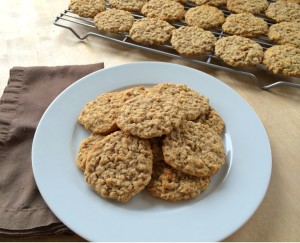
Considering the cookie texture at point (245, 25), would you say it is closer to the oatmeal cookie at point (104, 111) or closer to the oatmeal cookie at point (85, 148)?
the oatmeal cookie at point (104, 111)

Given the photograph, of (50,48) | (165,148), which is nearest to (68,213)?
(165,148)

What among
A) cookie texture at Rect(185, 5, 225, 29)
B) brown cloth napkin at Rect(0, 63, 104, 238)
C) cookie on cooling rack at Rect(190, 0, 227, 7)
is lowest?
brown cloth napkin at Rect(0, 63, 104, 238)

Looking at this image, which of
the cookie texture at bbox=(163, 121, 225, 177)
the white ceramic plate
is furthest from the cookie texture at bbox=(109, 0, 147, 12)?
the cookie texture at bbox=(163, 121, 225, 177)

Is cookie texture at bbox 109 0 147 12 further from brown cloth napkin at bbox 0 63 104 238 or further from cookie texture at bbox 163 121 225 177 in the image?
cookie texture at bbox 163 121 225 177

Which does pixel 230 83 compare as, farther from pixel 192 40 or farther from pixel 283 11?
pixel 283 11

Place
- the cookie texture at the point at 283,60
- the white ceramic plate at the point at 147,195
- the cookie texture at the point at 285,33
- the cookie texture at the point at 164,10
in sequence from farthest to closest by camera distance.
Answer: the cookie texture at the point at 164,10 → the cookie texture at the point at 285,33 → the cookie texture at the point at 283,60 → the white ceramic plate at the point at 147,195

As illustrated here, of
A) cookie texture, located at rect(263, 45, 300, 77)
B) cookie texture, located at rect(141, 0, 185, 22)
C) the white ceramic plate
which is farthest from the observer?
cookie texture, located at rect(141, 0, 185, 22)

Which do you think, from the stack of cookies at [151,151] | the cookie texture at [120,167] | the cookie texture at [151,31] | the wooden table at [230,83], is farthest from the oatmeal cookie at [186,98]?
the cookie texture at [151,31]
